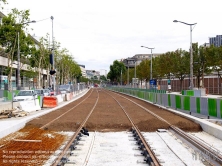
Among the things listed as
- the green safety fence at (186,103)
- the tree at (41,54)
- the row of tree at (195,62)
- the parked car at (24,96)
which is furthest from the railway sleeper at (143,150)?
the tree at (41,54)

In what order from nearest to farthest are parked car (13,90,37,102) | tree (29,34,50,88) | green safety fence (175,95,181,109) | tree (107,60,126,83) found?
green safety fence (175,95,181,109) → parked car (13,90,37,102) → tree (29,34,50,88) → tree (107,60,126,83)

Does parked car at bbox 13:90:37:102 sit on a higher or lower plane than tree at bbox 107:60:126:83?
lower

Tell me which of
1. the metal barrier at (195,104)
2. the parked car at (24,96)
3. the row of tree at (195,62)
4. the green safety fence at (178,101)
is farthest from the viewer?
the row of tree at (195,62)

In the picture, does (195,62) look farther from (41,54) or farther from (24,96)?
(24,96)

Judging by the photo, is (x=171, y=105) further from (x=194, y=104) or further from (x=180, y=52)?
(x=180, y=52)

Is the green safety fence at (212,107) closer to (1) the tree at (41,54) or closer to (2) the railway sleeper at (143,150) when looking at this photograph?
(2) the railway sleeper at (143,150)

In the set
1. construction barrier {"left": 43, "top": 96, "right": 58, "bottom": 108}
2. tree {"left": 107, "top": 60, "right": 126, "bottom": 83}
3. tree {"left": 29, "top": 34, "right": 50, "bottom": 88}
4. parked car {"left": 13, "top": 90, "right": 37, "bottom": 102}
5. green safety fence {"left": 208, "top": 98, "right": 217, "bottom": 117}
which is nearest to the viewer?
green safety fence {"left": 208, "top": 98, "right": 217, "bottom": 117}

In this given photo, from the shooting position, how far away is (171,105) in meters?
27.7

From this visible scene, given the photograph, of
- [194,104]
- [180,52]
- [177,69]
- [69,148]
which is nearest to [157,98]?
[194,104]

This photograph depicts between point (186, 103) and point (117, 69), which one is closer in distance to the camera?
point (186, 103)

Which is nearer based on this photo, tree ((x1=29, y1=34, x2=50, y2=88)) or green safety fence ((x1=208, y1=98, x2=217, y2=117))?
green safety fence ((x1=208, y1=98, x2=217, y2=117))

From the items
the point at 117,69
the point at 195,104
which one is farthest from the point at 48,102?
the point at 117,69

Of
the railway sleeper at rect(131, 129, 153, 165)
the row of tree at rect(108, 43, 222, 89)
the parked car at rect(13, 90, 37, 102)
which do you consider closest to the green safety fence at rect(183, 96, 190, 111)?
the railway sleeper at rect(131, 129, 153, 165)

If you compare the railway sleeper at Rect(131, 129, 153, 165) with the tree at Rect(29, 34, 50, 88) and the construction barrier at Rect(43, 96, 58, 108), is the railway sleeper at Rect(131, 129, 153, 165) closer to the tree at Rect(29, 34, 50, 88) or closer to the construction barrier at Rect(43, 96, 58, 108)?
the construction barrier at Rect(43, 96, 58, 108)
